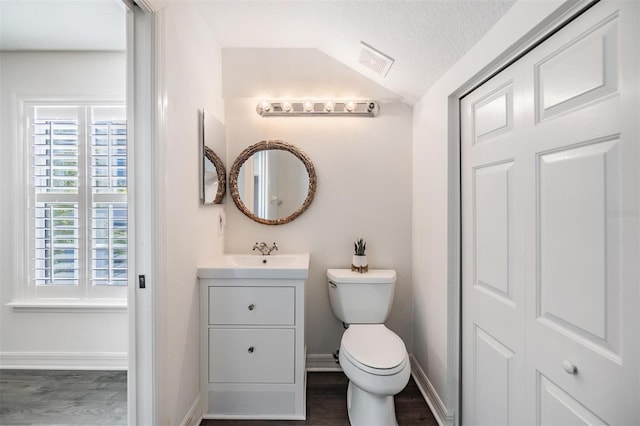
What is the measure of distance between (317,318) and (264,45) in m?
2.06

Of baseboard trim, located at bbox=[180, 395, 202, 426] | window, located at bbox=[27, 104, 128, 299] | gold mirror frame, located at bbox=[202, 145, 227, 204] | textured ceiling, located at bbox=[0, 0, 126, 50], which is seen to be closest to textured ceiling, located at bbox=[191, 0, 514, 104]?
textured ceiling, located at bbox=[0, 0, 126, 50]

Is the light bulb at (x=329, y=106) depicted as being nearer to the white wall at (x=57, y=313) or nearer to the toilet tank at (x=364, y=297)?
the toilet tank at (x=364, y=297)

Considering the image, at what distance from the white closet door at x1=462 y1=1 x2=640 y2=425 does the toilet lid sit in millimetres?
394

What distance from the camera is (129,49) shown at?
4.05 feet

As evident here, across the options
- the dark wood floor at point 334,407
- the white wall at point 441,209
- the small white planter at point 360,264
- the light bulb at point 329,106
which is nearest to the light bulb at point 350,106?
the light bulb at point 329,106

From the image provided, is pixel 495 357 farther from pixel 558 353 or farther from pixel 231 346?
pixel 231 346

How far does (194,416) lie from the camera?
1607 millimetres

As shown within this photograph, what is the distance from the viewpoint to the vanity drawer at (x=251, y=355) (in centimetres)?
170

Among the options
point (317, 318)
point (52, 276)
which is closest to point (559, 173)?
point (317, 318)

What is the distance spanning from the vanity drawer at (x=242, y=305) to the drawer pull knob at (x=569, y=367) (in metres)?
1.24

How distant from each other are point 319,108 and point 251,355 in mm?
1709

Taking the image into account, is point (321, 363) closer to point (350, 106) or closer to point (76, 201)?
point (350, 106)

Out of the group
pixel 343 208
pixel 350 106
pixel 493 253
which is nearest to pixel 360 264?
pixel 343 208

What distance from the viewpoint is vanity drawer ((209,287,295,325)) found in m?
1.70
